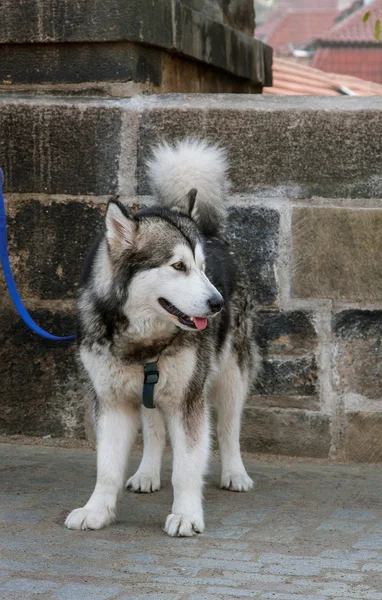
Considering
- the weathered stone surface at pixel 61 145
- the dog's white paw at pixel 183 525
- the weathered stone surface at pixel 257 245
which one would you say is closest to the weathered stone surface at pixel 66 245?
the weathered stone surface at pixel 257 245

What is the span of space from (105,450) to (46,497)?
1.61 feet

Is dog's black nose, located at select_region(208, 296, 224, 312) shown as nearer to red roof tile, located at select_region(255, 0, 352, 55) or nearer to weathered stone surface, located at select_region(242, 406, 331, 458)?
weathered stone surface, located at select_region(242, 406, 331, 458)

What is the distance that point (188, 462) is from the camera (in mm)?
4285

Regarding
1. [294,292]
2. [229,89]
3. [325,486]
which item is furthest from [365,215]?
[229,89]

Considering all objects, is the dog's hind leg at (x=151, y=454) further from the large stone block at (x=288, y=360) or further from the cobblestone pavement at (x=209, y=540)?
the large stone block at (x=288, y=360)

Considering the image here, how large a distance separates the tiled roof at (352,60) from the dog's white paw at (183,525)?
30838 mm

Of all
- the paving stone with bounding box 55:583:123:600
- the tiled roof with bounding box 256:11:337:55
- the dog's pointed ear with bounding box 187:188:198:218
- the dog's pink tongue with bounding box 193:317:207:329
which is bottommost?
the paving stone with bounding box 55:583:123:600

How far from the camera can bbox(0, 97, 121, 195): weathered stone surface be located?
5.37m

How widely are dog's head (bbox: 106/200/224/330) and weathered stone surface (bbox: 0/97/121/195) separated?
120cm

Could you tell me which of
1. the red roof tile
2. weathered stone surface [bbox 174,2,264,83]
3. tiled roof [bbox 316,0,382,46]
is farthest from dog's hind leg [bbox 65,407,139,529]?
the red roof tile

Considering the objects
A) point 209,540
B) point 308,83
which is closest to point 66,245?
point 209,540

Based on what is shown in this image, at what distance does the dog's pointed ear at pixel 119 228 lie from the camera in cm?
414

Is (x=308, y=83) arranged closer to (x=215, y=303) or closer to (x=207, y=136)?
(x=207, y=136)

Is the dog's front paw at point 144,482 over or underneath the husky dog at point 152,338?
underneath
